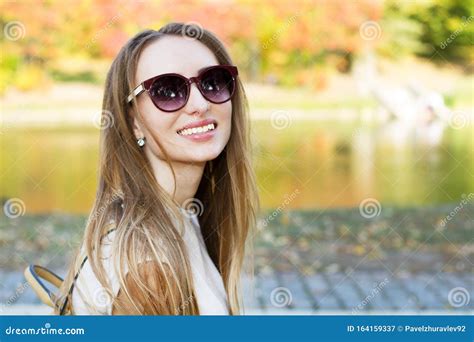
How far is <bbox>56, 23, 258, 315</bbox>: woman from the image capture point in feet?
6.46

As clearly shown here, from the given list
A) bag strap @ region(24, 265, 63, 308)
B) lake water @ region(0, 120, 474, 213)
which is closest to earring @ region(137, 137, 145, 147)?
bag strap @ region(24, 265, 63, 308)

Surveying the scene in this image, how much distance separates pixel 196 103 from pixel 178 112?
0.05 m

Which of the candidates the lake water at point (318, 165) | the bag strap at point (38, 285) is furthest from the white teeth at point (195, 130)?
the lake water at point (318, 165)

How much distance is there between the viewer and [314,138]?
19.0 meters

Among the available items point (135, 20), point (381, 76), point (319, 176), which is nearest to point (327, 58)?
point (381, 76)

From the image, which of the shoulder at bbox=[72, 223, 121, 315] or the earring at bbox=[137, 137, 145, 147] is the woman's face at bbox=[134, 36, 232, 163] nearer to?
the earring at bbox=[137, 137, 145, 147]

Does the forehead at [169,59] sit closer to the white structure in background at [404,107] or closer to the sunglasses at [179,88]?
the sunglasses at [179,88]

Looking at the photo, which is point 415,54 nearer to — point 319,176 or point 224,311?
point 319,176

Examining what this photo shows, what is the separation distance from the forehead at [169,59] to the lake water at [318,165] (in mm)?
8355

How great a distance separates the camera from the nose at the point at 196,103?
2146mm

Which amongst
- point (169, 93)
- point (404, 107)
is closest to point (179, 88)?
point (169, 93)

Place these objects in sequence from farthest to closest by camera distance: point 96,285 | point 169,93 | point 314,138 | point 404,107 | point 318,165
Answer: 1. point 404,107
2. point 314,138
3. point 318,165
4. point 169,93
5. point 96,285

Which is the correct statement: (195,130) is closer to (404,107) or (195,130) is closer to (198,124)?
(198,124)

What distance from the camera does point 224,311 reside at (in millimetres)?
2201
